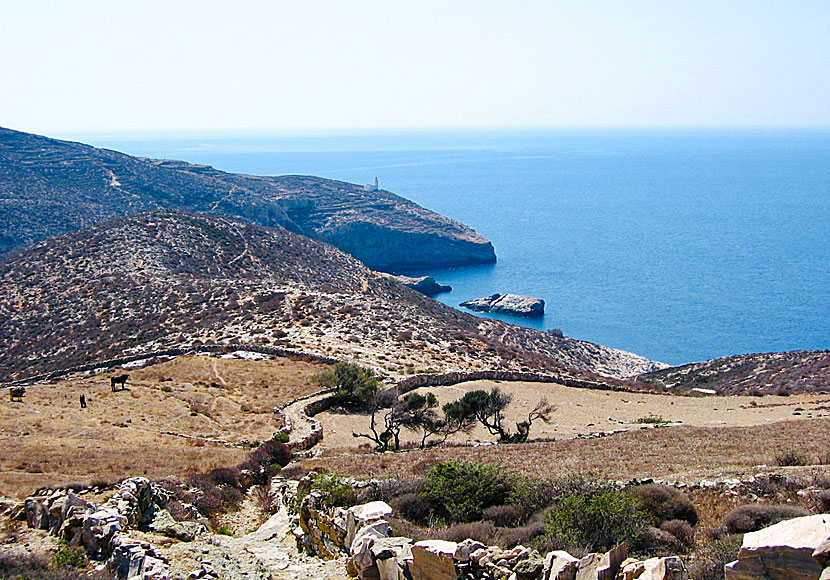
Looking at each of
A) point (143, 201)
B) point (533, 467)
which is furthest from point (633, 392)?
point (143, 201)

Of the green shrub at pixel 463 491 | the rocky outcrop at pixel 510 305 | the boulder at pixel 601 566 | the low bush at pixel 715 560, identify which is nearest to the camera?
the boulder at pixel 601 566

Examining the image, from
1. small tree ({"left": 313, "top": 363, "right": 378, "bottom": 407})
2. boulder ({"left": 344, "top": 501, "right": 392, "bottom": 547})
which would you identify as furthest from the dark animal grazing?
boulder ({"left": 344, "top": 501, "right": 392, "bottom": 547})

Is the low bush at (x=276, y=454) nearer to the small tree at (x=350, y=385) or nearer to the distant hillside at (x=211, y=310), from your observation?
the small tree at (x=350, y=385)

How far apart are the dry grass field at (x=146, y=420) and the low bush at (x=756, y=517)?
1133 centimetres

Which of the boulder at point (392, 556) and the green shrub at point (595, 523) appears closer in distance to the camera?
the boulder at point (392, 556)

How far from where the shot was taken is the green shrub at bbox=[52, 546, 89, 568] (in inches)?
362

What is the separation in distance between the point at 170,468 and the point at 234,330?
23884 millimetres

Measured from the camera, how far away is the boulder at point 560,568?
6.59 m

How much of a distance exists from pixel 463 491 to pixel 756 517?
4.34 metres

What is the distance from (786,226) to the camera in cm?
15362

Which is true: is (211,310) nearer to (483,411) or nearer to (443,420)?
(443,420)

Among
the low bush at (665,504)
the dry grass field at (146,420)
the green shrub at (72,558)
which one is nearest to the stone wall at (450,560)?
the low bush at (665,504)

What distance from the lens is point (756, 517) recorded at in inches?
341

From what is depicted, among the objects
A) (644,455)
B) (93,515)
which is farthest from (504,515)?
(644,455)
